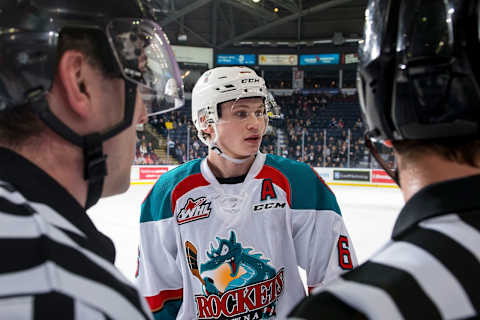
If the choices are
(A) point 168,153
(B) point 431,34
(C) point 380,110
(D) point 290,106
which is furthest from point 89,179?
(D) point 290,106

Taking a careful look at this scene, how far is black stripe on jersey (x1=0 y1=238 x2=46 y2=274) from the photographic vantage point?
21.6 inches

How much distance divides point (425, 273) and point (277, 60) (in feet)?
68.9

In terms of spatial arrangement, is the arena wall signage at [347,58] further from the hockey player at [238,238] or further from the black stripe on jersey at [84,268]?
the black stripe on jersey at [84,268]

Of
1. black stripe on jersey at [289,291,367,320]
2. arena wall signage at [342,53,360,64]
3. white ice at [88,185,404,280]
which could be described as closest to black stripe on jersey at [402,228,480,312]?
black stripe on jersey at [289,291,367,320]

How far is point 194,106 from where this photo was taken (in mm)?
2109

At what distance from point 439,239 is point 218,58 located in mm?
20964

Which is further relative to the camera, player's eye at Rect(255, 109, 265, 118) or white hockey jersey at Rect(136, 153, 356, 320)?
player's eye at Rect(255, 109, 265, 118)

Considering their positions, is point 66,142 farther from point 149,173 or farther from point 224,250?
point 149,173

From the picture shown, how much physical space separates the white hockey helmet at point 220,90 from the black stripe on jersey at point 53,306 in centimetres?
151

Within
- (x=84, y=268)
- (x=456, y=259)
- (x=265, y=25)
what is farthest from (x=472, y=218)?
(x=265, y=25)

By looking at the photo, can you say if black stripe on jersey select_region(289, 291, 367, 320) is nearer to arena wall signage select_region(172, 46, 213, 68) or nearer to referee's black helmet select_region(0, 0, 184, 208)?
referee's black helmet select_region(0, 0, 184, 208)

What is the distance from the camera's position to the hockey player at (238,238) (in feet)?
5.44

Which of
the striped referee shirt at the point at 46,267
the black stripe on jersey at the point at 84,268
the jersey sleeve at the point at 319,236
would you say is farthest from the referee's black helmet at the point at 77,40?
the jersey sleeve at the point at 319,236

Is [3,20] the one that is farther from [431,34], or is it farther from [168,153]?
[168,153]
